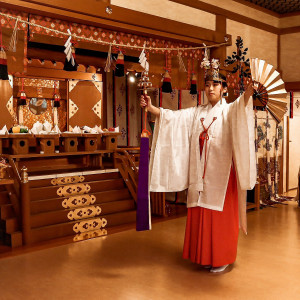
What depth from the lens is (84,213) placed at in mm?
5316

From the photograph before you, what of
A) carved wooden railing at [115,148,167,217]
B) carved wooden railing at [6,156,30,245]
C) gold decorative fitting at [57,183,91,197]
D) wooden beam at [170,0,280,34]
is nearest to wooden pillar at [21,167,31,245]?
carved wooden railing at [6,156,30,245]

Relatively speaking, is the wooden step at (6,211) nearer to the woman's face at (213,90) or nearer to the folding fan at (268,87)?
the woman's face at (213,90)

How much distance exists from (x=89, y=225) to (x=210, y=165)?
2.15 meters

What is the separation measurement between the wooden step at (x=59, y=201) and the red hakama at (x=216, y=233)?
7.08 ft

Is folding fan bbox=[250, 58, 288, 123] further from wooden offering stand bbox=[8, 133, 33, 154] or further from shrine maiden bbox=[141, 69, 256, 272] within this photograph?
wooden offering stand bbox=[8, 133, 33, 154]

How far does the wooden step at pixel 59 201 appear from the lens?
16.7 feet

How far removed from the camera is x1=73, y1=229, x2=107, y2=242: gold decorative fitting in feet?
15.9

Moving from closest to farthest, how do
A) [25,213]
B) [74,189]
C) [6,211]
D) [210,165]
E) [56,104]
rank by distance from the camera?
[210,165] < [25,213] < [6,211] < [74,189] < [56,104]

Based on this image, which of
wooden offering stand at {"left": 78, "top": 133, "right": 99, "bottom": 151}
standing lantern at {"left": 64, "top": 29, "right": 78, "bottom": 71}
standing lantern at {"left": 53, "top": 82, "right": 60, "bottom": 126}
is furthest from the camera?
standing lantern at {"left": 53, "top": 82, "right": 60, "bottom": 126}

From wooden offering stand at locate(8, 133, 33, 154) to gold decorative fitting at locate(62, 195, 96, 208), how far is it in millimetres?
1332

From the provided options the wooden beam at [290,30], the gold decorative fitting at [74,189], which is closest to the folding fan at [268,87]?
the wooden beam at [290,30]

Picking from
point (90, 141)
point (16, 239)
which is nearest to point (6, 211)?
point (16, 239)

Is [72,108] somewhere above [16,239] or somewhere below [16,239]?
above

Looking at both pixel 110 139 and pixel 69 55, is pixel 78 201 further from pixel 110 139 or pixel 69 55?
pixel 69 55
